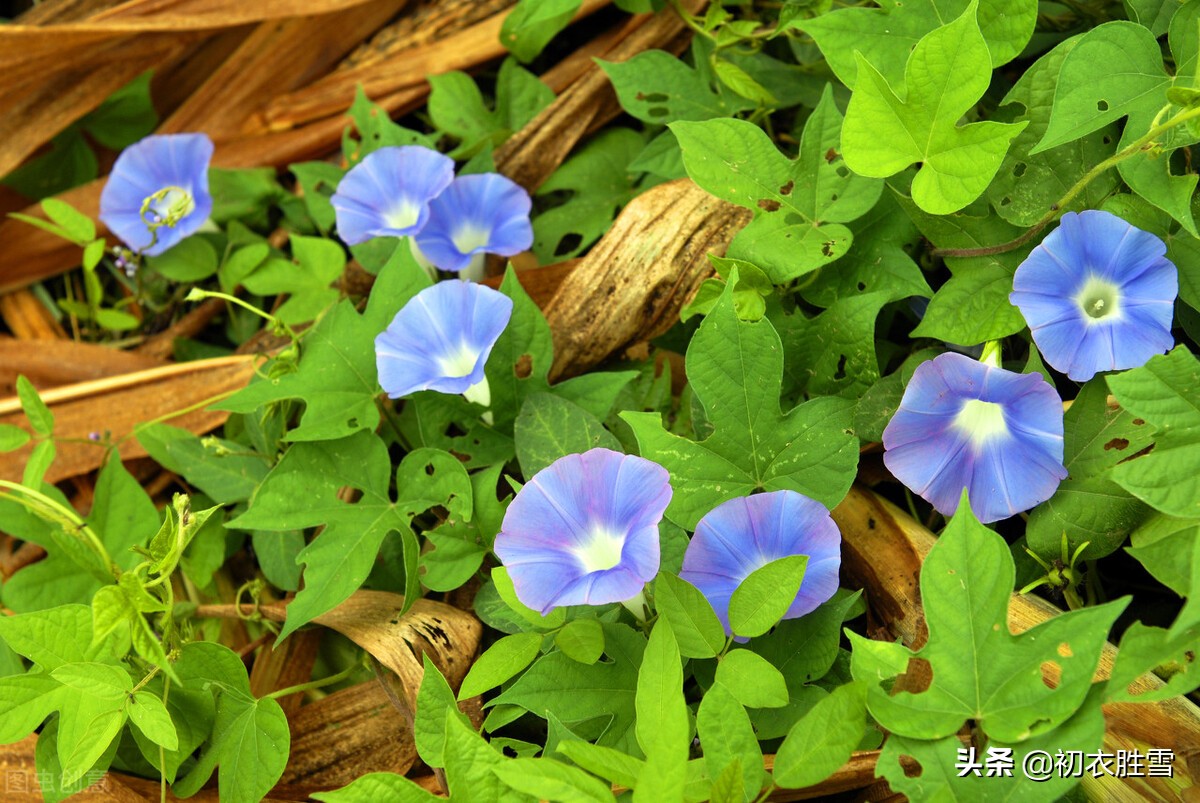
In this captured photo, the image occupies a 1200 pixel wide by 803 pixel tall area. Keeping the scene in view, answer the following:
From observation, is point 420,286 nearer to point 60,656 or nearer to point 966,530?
point 60,656

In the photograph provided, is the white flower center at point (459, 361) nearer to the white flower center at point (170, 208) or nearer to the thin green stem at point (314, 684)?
the thin green stem at point (314, 684)

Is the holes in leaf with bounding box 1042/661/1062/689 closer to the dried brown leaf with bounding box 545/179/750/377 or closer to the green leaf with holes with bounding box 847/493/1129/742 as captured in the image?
the green leaf with holes with bounding box 847/493/1129/742

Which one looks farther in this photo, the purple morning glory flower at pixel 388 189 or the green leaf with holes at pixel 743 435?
the purple morning glory flower at pixel 388 189

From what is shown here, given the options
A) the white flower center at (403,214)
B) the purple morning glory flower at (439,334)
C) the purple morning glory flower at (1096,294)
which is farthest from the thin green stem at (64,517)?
the purple morning glory flower at (1096,294)

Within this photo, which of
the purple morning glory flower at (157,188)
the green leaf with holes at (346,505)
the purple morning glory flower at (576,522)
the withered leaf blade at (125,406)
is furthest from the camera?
the purple morning glory flower at (157,188)

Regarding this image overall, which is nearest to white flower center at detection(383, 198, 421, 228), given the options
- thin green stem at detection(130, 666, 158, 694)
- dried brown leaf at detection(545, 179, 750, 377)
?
dried brown leaf at detection(545, 179, 750, 377)

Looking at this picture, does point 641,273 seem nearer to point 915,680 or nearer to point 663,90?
point 663,90
